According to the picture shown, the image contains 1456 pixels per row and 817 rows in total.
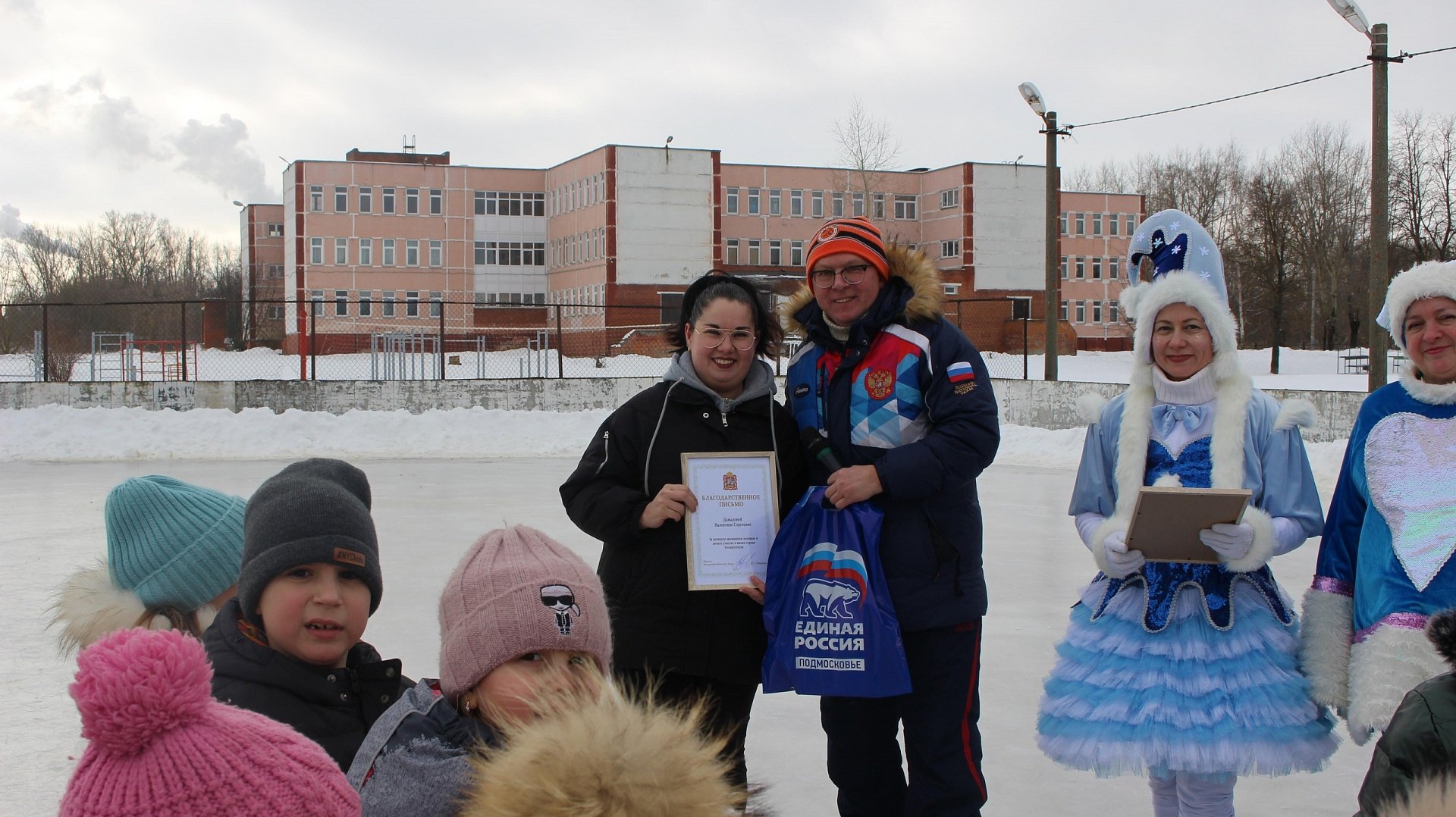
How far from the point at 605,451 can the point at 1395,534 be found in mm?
1968

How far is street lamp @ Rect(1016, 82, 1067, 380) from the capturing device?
18.2 metres

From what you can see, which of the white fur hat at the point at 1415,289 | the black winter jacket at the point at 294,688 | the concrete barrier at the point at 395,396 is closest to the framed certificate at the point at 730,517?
the black winter jacket at the point at 294,688

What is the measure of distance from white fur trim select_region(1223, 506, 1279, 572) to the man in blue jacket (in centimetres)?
64

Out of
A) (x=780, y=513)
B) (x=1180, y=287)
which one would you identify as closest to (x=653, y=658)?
(x=780, y=513)

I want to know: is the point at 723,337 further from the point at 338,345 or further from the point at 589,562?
the point at 338,345

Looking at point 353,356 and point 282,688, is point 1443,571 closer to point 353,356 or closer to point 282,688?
point 282,688

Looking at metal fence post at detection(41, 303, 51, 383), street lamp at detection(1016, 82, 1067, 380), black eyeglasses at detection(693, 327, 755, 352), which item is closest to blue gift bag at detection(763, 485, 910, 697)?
black eyeglasses at detection(693, 327, 755, 352)

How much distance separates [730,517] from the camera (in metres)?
2.87

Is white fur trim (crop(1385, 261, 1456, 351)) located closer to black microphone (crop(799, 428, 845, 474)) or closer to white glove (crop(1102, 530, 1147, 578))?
white glove (crop(1102, 530, 1147, 578))

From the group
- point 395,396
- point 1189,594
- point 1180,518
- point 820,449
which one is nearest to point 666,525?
point 820,449

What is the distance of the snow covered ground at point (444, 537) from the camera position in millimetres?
3725

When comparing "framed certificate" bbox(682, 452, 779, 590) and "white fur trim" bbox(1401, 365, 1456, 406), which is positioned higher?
"white fur trim" bbox(1401, 365, 1456, 406)

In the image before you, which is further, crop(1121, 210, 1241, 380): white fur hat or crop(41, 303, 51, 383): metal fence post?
crop(41, 303, 51, 383): metal fence post

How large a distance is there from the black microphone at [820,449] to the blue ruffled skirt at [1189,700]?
860 millimetres
